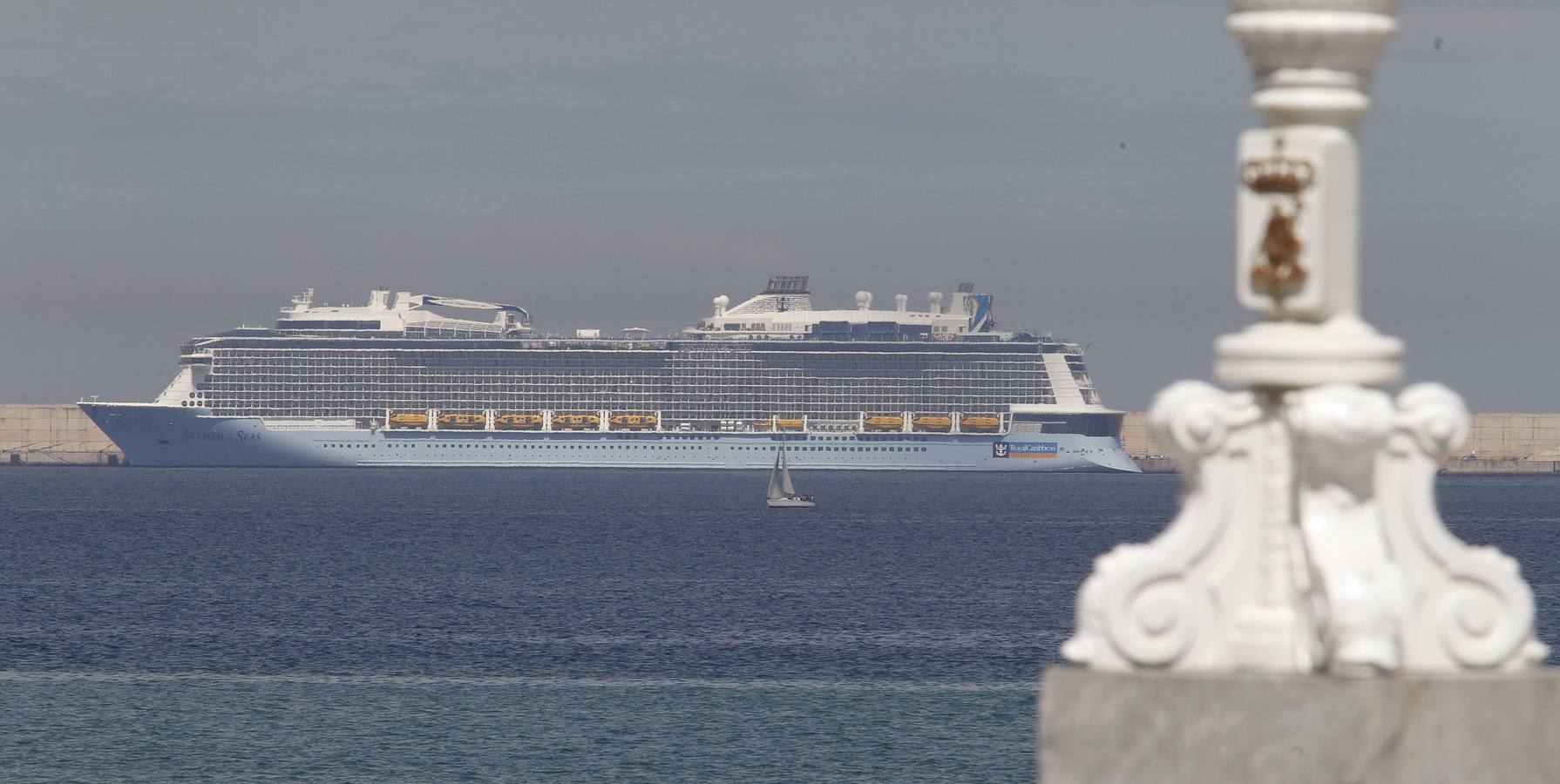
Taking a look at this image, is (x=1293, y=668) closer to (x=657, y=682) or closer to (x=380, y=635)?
(x=657, y=682)

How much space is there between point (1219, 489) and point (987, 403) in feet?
484

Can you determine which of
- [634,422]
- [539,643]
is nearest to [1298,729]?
[539,643]

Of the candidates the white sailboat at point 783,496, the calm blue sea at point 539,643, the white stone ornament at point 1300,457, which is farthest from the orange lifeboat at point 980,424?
the white stone ornament at point 1300,457

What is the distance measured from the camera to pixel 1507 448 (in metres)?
186

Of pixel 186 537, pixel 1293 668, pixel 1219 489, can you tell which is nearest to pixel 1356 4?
pixel 1219 489

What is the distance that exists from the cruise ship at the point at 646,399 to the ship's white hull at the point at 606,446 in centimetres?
12

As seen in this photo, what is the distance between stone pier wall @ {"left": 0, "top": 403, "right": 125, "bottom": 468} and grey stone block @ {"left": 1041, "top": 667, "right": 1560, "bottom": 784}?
19453 cm

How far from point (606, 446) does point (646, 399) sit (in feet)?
13.0

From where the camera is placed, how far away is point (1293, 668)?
9.74ft

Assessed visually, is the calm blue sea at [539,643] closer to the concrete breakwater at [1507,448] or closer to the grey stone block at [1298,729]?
the grey stone block at [1298,729]

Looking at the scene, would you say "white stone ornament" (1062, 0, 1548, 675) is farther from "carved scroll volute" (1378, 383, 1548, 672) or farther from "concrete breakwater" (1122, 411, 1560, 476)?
"concrete breakwater" (1122, 411, 1560, 476)

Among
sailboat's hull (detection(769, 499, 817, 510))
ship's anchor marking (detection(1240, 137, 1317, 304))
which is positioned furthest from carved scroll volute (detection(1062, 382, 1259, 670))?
sailboat's hull (detection(769, 499, 817, 510))

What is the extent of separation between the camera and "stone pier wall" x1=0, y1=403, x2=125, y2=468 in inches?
7510

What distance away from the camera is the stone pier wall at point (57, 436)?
626 feet
